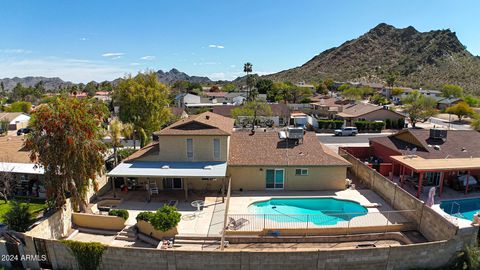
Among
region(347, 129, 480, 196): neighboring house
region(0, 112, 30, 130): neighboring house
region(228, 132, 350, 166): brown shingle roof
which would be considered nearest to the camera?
region(347, 129, 480, 196): neighboring house

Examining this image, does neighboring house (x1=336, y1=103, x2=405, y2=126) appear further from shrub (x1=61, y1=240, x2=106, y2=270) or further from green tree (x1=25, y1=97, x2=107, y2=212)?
shrub (x1=61, y1=240, x2=106, y2=270)

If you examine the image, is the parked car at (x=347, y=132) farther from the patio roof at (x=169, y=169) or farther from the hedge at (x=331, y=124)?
the patio roof at (x=169, y=169)

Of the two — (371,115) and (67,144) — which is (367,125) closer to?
(371,115)

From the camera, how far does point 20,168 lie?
24.8 metres

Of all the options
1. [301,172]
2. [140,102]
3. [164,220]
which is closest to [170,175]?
[164,220]

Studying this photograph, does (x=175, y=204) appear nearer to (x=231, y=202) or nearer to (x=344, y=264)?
(x=231, y=202)

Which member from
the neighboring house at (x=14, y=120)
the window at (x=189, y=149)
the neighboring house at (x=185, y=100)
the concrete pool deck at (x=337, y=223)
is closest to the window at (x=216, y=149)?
the window at (x=189, y=149)

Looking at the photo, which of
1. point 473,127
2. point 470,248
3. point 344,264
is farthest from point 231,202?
point 473,127

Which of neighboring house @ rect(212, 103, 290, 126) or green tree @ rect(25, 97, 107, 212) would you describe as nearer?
green tree @ rect(25, 97, 107, 212)

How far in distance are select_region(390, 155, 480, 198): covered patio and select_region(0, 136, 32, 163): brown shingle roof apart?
106ft

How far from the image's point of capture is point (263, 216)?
19281 millimetres

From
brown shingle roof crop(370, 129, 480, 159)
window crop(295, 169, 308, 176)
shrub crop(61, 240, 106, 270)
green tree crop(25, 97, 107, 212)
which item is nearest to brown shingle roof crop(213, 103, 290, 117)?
brown shingle roof crop(370, 129, 480, 159)

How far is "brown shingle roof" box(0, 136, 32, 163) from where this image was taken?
2647cm

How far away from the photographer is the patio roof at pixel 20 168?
23906 mm
